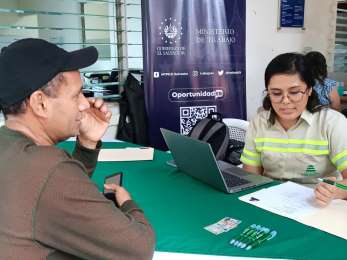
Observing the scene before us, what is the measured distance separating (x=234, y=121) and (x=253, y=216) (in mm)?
1470

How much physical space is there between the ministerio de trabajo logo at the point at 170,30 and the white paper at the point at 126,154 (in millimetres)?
1392

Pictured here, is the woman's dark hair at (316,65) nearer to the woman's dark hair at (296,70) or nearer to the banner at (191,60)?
the woman's dark hair at (296,70)

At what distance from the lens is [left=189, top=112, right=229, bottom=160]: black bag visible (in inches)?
85.7

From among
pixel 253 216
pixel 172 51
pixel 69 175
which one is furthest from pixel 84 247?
pixel 172 51

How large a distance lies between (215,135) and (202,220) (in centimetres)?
101

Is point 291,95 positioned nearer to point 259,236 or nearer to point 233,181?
point 233,181

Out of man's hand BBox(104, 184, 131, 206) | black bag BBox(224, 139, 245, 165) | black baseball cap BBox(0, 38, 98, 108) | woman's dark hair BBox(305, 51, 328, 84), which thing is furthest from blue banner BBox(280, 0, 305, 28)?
black baseball cap BBox(0, 38, 98, 108)

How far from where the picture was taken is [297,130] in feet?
5.57

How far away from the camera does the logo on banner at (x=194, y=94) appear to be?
341 centimetres

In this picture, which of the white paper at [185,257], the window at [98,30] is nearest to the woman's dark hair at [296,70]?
the white paper at [185,257]

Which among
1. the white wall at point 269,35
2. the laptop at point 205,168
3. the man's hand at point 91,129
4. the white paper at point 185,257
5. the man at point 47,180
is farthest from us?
the white wall at point 269,35

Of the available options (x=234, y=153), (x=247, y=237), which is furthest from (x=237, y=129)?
(x=247, y=237)

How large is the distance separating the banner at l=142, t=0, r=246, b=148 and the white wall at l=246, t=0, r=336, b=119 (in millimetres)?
343

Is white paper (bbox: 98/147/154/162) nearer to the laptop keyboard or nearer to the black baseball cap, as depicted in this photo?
the laptop keyboard
